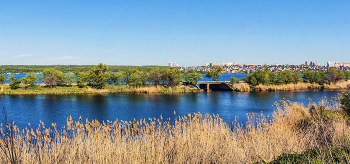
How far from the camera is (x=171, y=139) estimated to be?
7.43 m

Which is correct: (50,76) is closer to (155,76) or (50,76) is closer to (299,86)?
(155,76)

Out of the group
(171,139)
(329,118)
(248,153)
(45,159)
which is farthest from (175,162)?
(329,118)

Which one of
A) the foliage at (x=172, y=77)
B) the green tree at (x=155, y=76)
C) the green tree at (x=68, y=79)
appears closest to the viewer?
the green tree at (x=68, y=79)

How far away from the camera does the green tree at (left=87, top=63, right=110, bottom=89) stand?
54.8m

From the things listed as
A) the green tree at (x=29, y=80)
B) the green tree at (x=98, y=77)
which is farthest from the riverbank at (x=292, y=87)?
the green tree at (x=29, y=80)

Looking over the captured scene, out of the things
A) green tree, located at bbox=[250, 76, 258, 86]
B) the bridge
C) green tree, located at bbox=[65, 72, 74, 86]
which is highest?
green tree, located at bbox=[65, 72, 74, 86]

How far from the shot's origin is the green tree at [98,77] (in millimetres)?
54750

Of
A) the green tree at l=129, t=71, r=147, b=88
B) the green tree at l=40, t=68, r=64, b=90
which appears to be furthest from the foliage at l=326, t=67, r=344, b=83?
the green tree at l=40, t=68, r=64, b=90

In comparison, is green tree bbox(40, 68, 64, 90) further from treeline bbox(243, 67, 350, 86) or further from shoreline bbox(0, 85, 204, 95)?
treeline bbox(243, 67, 350, 86)

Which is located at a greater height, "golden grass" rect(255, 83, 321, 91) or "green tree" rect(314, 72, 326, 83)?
"green tree" rect(314, 72, 326, 83)

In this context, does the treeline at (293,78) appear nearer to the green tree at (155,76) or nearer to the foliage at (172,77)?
the foliage at (172,77)

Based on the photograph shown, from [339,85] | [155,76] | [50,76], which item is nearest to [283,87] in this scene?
[339,85]

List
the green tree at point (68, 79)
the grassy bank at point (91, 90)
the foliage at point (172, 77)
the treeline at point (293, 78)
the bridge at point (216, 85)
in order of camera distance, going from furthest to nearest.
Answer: the bridge at point (216, 85)
the treeline at point (293, 78)
the foliage at point (172, 77)
the green tree at point (68, 79)
the grassy bank at point (91, 90)

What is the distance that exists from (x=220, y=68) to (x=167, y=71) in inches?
711
